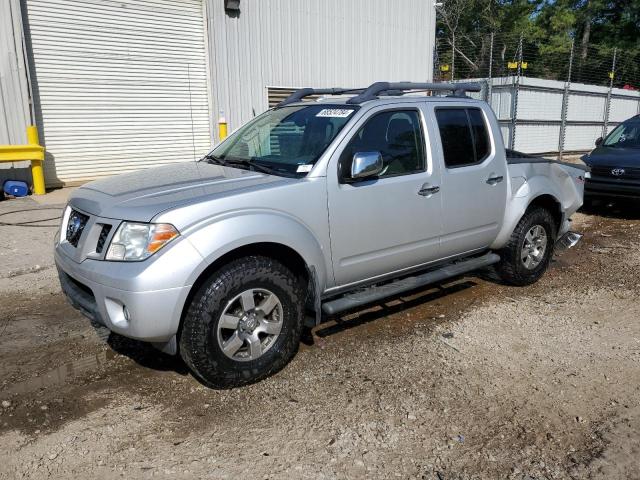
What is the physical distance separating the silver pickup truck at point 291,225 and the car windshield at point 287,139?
0.02 metres

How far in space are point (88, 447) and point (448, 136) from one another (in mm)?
3536

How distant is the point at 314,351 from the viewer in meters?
4.18

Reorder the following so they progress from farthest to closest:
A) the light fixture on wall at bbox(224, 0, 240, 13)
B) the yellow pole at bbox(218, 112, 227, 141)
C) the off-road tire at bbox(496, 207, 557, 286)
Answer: the light fixture on wall at bbox(224, 0, 240, 13) < the yellow pole at bbox(218, 112, 227, 141) < the off-road tire at bbox(496, 207, 557, 286)

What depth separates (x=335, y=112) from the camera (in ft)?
14.0

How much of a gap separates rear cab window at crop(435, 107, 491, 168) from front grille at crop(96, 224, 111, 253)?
2.72 m

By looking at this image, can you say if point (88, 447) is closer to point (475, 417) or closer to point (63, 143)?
point (475, 417)

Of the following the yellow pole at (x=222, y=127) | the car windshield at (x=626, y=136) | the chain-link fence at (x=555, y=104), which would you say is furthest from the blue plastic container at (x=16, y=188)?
the chain-link fence at (x=555, y=104)

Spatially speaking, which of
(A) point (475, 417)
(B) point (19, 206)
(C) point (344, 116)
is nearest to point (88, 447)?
(A) point (475, 417)

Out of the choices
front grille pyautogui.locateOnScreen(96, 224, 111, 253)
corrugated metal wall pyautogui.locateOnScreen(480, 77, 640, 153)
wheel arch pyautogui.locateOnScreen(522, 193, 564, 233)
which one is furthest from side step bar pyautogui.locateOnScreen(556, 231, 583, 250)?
corrugated metal wall pyautogui.locateOnScreen(480, 77, 640, 153)

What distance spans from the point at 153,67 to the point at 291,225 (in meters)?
9.81

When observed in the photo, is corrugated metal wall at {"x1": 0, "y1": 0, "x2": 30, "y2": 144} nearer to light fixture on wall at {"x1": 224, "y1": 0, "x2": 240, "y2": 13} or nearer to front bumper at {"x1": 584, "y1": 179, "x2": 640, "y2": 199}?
light fixture on wall at {"x1": 224, "y1": 0, "x2": 240, "y2": 13}

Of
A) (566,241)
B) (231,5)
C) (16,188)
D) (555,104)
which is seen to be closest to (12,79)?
(16,188)

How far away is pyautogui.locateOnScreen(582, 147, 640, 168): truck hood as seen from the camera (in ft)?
29.1

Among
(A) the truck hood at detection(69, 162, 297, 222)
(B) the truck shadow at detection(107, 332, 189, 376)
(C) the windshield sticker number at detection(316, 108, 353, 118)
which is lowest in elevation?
(B) the truck shadow at detection(107, 332, 189, 376)
